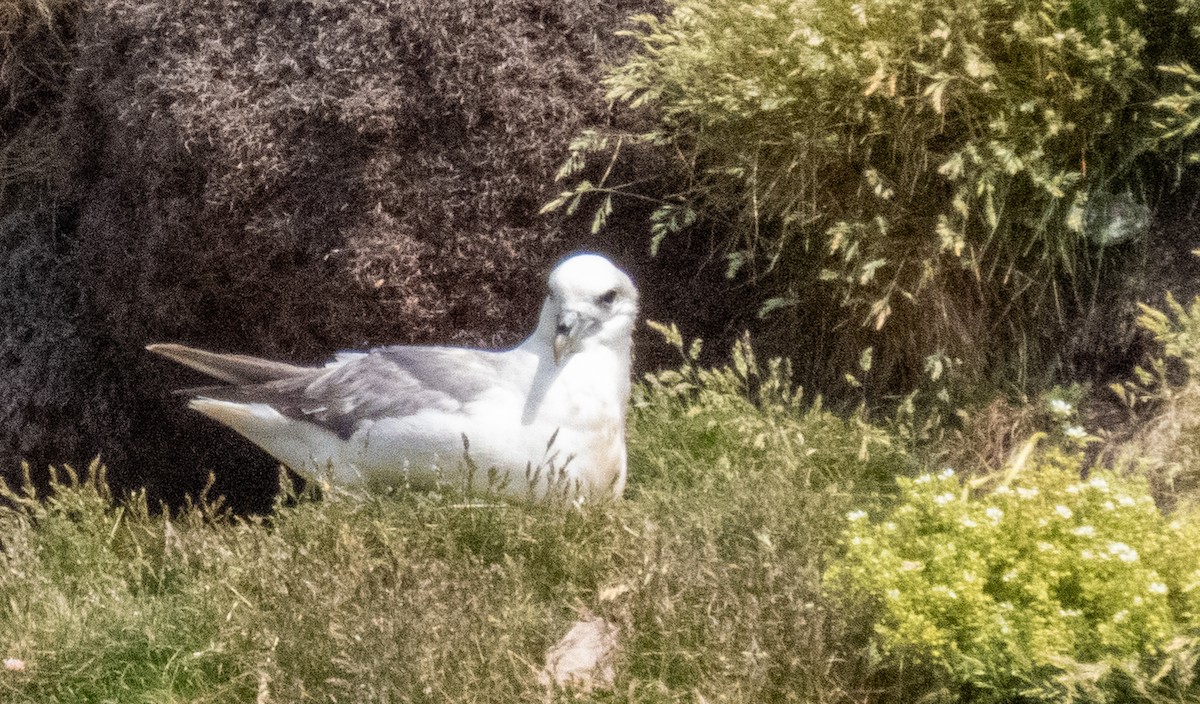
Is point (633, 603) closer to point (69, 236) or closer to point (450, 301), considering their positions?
point (450, 301)

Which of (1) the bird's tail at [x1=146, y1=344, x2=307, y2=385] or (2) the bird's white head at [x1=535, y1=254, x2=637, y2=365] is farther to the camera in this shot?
(1) the bird's tail at [x1=146, y1=344, x2=307, y2=385]

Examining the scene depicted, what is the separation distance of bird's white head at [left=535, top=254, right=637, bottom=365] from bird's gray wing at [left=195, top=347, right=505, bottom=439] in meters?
0.26

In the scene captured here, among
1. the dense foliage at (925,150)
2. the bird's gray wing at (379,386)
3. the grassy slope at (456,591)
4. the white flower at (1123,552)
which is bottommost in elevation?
the grassy slope at (456,591)

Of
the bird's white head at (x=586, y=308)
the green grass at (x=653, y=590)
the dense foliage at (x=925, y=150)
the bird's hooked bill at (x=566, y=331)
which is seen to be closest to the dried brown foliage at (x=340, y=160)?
the dense foliage at (x=925, y=150)

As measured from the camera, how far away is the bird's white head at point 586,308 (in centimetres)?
421

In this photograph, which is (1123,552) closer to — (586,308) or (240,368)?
(586,308)

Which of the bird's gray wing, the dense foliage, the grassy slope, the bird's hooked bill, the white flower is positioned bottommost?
the grassy slope

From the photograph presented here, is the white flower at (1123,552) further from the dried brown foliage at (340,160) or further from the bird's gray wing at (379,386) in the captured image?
the dried brown foliage at (340,160)

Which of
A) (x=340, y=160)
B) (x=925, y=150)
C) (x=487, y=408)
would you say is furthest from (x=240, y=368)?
(x=925, y=150)

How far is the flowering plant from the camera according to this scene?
2787 millimetres

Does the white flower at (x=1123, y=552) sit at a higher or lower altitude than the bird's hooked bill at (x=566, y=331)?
lower

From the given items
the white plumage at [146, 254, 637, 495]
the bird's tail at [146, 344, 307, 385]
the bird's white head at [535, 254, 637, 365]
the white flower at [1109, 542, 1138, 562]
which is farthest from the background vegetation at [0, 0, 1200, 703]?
the bird's tail at [146, 344, 307, 385]

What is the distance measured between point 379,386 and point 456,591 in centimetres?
113

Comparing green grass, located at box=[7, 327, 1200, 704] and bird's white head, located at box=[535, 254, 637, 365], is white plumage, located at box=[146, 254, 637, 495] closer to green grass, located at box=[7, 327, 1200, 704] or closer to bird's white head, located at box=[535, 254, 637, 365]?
bird's white head, located at box=[535, 254, 637, 365]
